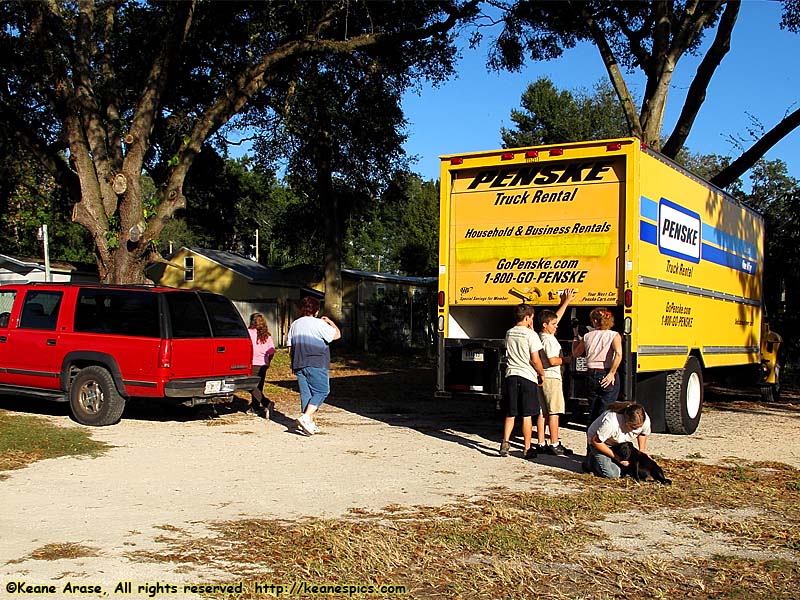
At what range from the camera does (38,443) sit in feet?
34.9

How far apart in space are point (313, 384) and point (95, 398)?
3.06 m

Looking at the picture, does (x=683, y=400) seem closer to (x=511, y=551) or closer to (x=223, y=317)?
(x=223, y=317)

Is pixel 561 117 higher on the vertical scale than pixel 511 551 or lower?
higher

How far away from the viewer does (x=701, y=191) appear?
→ 1348 centimetres

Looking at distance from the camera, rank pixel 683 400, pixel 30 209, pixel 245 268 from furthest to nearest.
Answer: pixel 245 268, pixel 30 209, pixel 683 400

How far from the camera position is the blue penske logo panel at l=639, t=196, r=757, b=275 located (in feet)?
37.6

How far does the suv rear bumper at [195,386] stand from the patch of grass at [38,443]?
1176 millimetres

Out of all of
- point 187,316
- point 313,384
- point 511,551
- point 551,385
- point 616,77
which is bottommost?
point 511,551

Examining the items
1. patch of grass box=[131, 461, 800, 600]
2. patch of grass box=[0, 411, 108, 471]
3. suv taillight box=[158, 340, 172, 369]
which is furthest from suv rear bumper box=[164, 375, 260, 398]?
patch of grass box=[131, 461, 800, 600]

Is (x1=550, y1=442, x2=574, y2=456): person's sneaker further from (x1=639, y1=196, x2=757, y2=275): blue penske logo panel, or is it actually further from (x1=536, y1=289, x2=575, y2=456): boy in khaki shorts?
(x1=639, y1=196, x2=757, y2=275): blue penske logo panel

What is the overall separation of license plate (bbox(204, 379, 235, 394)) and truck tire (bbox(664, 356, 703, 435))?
237 inches

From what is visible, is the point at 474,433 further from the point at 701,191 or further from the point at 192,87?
the point at 192,87

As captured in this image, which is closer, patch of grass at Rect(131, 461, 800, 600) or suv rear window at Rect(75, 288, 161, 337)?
patch of grass at Rect(131, 461, 800, 600)

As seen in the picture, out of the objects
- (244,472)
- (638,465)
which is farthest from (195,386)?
(638,465)
